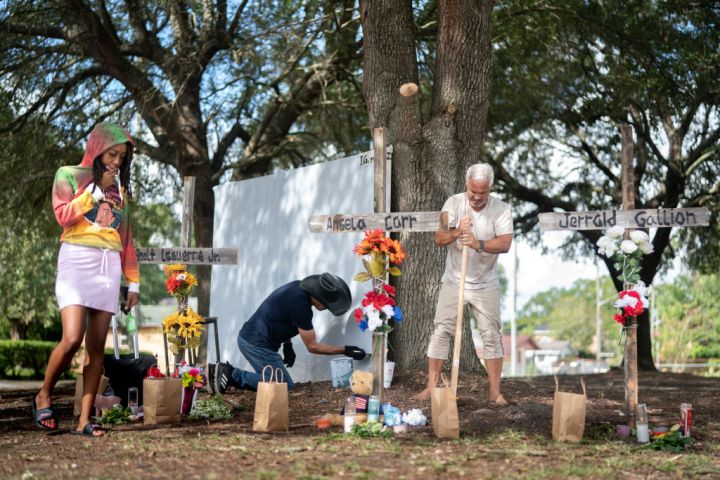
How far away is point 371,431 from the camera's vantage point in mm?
5379

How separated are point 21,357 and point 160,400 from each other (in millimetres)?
14783

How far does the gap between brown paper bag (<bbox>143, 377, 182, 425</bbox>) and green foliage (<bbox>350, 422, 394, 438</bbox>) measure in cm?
136

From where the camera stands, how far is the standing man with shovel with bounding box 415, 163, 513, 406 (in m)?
6.35

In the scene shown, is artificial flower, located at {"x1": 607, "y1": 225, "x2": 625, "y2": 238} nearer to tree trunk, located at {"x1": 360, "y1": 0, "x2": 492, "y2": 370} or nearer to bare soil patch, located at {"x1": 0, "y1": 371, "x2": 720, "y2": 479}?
bare soil patch, located at {"x1": 0, "y1": 371, "x2": 720, "y2": 479}

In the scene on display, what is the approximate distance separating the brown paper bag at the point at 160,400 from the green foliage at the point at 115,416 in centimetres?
25

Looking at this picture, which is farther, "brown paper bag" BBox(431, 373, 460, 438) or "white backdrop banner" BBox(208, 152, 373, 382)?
"white backdrop banner" BBox(208, 152, 373, 382)

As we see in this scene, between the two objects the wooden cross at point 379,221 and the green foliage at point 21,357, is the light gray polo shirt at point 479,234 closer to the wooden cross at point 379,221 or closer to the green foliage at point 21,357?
the wooden cross at point 379,221

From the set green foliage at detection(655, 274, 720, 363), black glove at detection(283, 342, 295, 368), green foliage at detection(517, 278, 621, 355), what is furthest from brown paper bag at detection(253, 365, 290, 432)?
green foliage at detection(517, 278, 621, 355)

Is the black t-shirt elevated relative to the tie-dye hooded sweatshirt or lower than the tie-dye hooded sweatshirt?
lower

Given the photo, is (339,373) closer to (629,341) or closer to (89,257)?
(629,341)

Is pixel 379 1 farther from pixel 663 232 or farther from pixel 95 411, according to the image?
pixel 663 232

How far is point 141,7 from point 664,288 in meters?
44.0

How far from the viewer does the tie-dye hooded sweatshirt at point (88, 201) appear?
5.45m

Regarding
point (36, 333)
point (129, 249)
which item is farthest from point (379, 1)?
point (36, 333)
